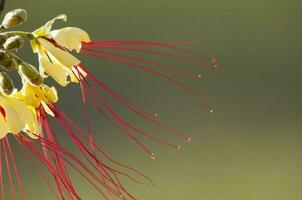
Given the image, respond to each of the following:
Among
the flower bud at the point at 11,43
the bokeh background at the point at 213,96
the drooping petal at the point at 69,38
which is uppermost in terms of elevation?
the bokeh background at the point at 213,96

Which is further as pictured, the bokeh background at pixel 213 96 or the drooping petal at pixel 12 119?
the bokeh background at pixel 213 96

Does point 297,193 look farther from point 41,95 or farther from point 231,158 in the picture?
point 41,95

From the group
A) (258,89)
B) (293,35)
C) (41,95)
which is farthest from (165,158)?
(41,95)

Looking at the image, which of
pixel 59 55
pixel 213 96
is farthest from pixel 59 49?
pixel 213 96

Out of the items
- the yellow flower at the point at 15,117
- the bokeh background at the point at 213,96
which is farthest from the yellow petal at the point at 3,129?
the bokeh background at the point at 213,96

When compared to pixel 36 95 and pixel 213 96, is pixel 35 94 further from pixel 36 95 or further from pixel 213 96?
pixel 213 96

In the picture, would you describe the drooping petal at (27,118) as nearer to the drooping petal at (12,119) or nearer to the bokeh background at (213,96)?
the drooping petal at (12,119)

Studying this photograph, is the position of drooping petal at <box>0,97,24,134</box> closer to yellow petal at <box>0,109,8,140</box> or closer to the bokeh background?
yellow petal at <box>0,109,8,140</box>
